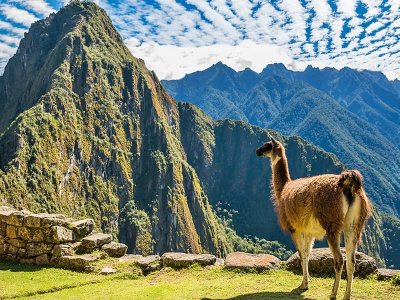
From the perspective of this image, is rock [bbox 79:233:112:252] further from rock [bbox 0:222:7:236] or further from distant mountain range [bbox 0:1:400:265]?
distant mountain range [bbox 0:1:400:265]

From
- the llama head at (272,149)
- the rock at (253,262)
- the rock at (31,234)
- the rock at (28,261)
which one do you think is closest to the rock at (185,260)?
the rock at (253,262)

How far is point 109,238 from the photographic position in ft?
53.1

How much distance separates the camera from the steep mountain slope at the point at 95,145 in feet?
383

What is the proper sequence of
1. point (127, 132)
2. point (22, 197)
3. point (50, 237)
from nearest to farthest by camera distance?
point (50, 237) < point (22, 197) < point (127, 132)

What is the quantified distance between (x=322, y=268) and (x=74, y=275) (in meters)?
7.56

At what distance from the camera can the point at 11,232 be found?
1497 centimetres

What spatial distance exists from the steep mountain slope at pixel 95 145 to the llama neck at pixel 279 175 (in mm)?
94969

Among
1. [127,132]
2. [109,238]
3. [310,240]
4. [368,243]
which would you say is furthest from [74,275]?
[368,243]

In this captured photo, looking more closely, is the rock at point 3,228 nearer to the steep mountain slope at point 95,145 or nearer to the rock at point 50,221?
the rock at point 50,221

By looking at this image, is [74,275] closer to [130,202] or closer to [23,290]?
[23,290]

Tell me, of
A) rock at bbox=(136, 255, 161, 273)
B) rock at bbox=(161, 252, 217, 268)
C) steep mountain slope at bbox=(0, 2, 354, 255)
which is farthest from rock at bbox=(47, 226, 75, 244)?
steep mountain slope at bbox=(0, 2, 354, 255)

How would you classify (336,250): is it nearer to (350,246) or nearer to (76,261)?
(350,246)

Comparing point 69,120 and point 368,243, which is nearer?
point 69,120

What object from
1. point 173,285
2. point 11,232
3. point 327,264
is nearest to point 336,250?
point 327,264
